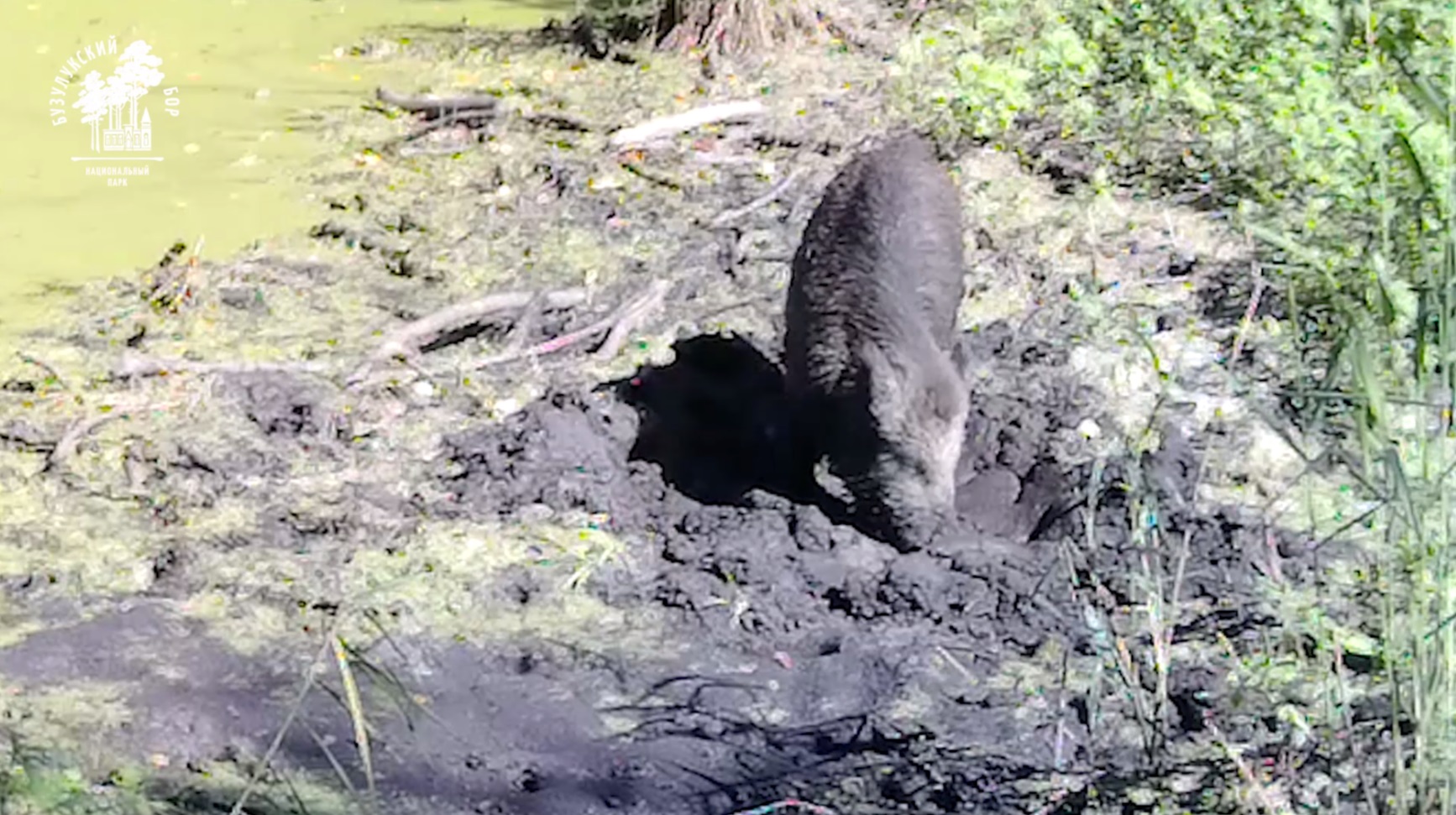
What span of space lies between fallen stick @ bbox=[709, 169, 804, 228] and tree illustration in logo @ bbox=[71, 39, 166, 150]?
8.13 feet

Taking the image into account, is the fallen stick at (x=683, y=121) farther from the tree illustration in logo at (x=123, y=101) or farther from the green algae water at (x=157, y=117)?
the tree illustration in logo at (x=123, y=101)

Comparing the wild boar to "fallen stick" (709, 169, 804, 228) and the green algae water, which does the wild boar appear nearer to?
"fallen stick" (709, 169, 804, 228)

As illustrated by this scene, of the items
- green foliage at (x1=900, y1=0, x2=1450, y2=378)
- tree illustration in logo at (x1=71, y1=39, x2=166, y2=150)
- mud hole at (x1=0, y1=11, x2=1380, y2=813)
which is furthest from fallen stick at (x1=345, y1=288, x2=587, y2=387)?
tree illustration in logo at (x1=71, y1=39, x2=166, y2=150)

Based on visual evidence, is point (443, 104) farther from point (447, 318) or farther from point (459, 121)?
point (447, 318)

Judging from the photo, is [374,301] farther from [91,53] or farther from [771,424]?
[91,53]

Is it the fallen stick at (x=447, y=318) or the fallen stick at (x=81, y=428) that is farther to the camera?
the fallen stick at (x=447, y=318)

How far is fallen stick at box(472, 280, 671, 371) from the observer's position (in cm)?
498

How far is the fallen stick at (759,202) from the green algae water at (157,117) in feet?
4.82

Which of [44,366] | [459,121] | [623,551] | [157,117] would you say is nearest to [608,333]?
[623,551]

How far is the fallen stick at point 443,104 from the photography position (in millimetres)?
7211

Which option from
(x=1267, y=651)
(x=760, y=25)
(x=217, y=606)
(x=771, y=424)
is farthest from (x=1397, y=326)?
(x=760, y=25)

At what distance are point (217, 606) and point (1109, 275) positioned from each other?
270 cm

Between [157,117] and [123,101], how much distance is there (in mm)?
360

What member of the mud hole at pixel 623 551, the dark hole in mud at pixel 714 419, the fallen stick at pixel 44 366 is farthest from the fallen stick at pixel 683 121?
the fallen stick at pixel 44 366
